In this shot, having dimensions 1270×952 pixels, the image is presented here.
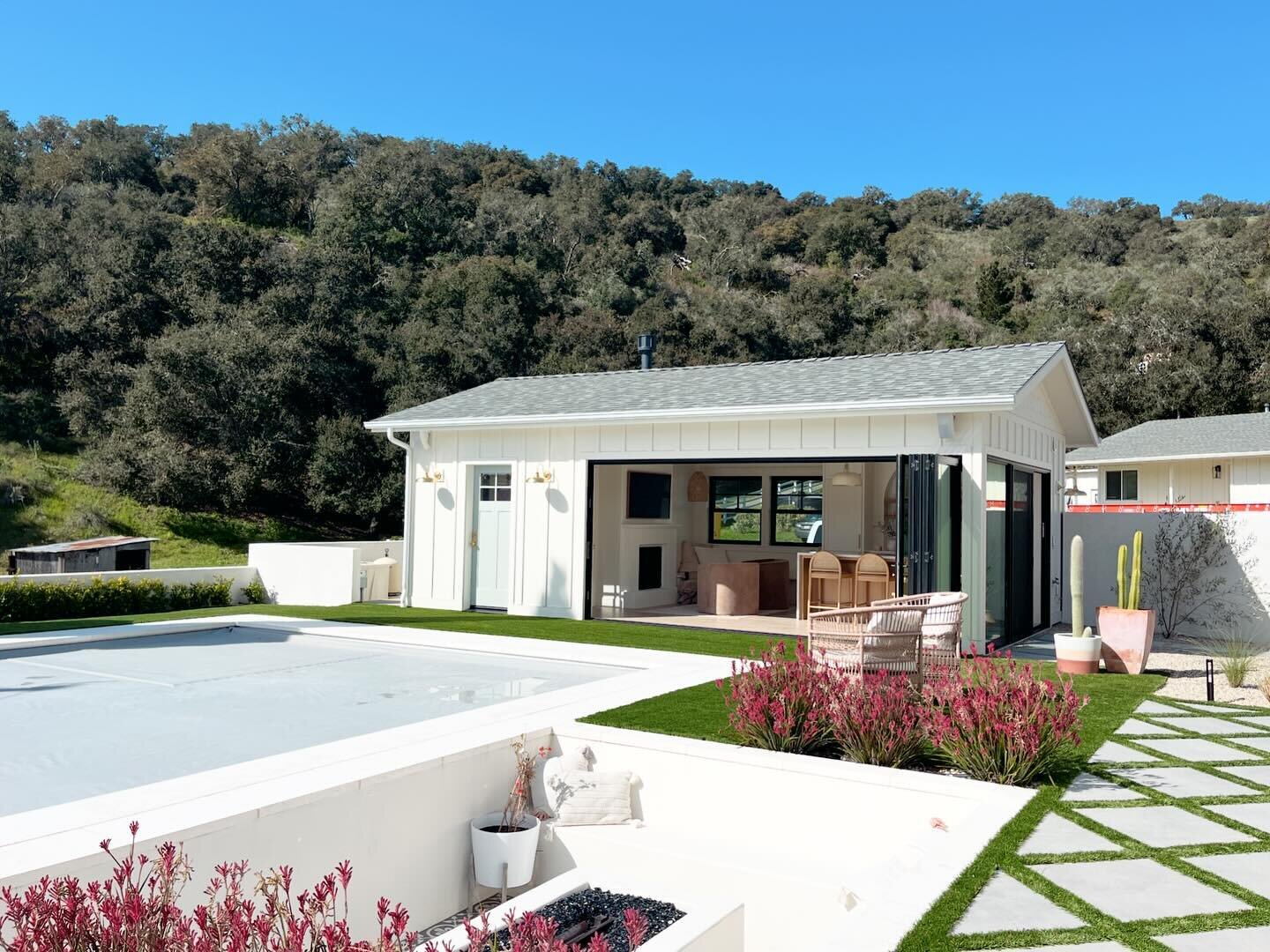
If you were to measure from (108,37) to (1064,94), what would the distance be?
43.6 metres

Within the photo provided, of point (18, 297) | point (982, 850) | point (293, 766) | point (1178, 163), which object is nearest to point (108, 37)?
point (18, 297)

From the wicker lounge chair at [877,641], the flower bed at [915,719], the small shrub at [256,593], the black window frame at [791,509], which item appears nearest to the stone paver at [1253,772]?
the flower bed at [915,719]

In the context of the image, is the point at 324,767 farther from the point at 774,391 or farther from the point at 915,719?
the point at 774,391

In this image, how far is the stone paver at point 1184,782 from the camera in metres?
5.18

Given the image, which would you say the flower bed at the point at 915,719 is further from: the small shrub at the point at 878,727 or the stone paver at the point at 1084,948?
the stone paver at the point at 1084,948

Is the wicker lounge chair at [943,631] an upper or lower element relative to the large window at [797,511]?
lower

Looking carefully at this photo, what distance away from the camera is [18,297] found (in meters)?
27.1

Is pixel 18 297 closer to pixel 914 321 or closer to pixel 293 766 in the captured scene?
pixel 293 766

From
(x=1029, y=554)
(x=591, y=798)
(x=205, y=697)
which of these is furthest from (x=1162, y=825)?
(x=1029, y=554)

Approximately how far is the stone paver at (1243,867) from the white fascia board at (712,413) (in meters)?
6.16

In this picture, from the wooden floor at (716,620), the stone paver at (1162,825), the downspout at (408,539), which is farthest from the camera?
the downspout at (408,539)

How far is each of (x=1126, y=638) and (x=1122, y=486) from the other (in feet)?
61.1

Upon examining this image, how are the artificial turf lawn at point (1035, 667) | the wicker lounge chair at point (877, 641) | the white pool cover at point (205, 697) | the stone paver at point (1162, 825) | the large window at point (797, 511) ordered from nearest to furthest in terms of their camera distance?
the artificial turf lawn at point (1035, 667), the stone paver at point (1162, 825), the white pool cover at point (205, 697), the wicker lounge chair at point (877, 641), the large window at point (797, 511)

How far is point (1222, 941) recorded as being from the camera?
338 cm
